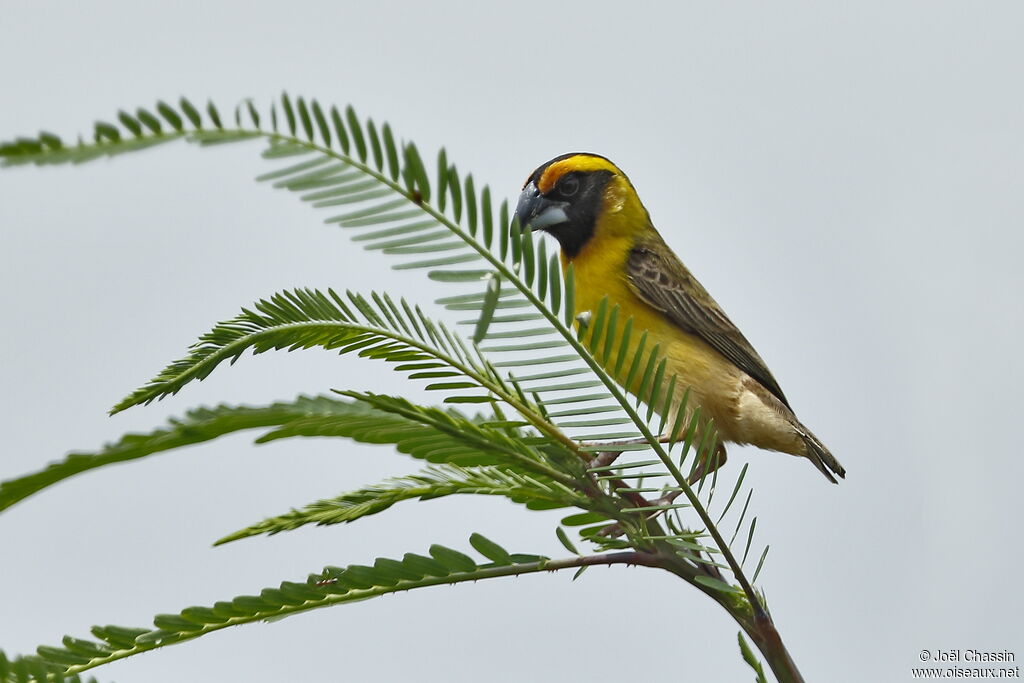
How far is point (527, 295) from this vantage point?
1.94 metres

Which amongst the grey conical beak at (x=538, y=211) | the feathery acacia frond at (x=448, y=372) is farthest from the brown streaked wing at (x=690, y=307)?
the feathery acacia frond at (x=448, y=372)

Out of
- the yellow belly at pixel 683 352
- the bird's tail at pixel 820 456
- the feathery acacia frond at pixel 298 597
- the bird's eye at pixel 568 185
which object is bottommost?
the feathery acacia frond at pixel 298 597

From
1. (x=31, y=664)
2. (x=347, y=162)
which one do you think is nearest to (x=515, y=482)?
(x=347, y=162)

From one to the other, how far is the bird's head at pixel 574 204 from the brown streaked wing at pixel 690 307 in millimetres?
213

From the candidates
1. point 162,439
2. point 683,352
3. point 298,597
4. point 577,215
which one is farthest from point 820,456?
point 162,439

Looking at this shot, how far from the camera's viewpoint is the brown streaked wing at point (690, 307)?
13.2ft

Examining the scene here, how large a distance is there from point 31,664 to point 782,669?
1.33 m

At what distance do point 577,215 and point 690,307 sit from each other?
63 centimetres

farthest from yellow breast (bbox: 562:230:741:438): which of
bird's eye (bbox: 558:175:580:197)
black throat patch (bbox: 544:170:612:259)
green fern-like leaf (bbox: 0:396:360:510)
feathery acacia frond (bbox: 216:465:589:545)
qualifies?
green fern-like leaf (bbox: 0:396:360:510)

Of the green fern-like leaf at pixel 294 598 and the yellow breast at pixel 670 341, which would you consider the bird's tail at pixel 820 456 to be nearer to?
the yellow breast at pixel 670 341

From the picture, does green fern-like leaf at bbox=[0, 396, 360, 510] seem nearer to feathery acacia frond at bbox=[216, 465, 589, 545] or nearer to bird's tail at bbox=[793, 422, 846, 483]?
feathery acacia frond at bbox=[216, 465, 589, 545]

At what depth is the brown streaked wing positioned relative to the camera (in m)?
4.02

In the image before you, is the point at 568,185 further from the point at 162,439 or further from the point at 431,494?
the point at 162,439

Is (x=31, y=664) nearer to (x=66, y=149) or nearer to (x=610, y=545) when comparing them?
(x=66, y=149)
